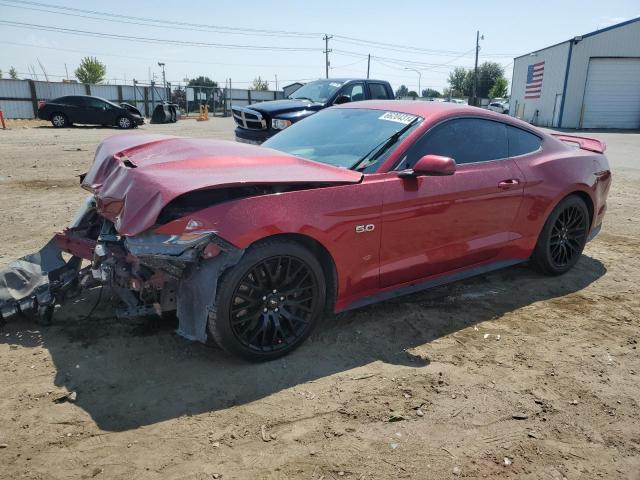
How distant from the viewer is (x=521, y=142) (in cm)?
447

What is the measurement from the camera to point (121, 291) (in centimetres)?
320

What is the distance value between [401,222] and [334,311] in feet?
2.54

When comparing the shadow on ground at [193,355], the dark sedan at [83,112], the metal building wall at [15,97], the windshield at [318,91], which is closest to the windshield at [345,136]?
the shadow on ground at [193,355]

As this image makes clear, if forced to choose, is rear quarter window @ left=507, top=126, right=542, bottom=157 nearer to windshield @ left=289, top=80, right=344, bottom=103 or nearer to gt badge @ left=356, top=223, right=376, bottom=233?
gt badge @ left=356, top=223, right=376, bottom=233

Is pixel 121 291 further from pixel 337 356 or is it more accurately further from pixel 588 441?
pixel 588 441

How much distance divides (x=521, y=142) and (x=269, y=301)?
9.21ft

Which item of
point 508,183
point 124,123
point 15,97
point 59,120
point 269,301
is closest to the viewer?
point 269,301

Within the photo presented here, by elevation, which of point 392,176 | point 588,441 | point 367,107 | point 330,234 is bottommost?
point 588,441

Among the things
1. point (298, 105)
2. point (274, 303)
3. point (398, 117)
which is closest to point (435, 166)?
point (398, 117)

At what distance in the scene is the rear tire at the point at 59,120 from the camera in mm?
22188

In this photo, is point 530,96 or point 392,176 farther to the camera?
point 530,96

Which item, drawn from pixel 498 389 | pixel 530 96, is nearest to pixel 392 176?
pixel 498 389

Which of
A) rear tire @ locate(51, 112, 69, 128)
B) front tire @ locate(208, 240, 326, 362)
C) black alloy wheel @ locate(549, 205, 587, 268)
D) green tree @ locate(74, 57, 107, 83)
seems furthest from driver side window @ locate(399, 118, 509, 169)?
green tree @ locate(74, 57, 107, 83)

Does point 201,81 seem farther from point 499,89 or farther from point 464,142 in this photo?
point 464,142
